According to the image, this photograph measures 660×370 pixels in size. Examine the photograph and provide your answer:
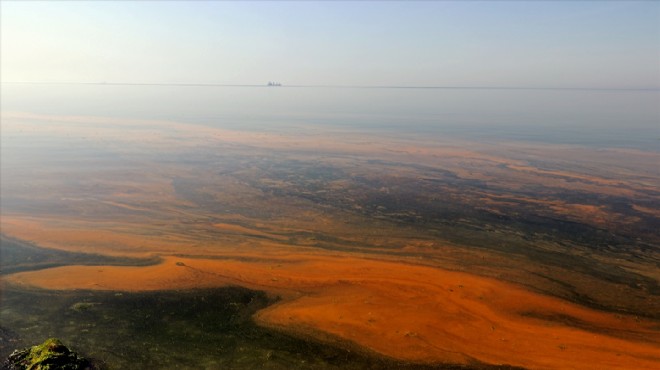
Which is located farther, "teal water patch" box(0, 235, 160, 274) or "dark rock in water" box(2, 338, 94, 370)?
"teal water patch" box(0, 235, 160, 274)

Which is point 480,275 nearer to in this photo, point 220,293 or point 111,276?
point 220,293

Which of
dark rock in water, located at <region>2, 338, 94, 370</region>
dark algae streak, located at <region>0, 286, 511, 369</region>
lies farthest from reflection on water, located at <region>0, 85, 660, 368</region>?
dark rock in water, located at <region>2, 338, 94, 370</region>

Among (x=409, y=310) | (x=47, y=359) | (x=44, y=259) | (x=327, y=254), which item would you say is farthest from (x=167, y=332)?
(x=44, y=259)

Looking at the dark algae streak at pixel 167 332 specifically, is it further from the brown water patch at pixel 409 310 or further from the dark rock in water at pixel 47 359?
the brown water patch at pixel 409 310

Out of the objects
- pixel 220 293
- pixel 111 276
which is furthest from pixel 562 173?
pixel 111 276

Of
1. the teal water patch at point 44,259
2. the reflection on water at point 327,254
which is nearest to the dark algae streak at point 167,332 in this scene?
the reflection on water at point 327,254

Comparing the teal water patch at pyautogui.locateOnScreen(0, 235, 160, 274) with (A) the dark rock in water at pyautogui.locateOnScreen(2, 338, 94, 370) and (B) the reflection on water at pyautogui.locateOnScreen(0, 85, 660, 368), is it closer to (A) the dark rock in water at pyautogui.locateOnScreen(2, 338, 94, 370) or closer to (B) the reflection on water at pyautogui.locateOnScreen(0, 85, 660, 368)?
(B) the reflection on water at pyautogui.locateOnScreen(0, 85, 660, 368)

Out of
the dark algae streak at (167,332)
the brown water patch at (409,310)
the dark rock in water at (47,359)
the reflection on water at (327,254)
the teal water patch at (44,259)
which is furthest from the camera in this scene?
the teal water patch at (44,259)

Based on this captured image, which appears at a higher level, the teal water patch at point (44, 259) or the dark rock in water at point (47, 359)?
the teal water patch at point (44, 259)
